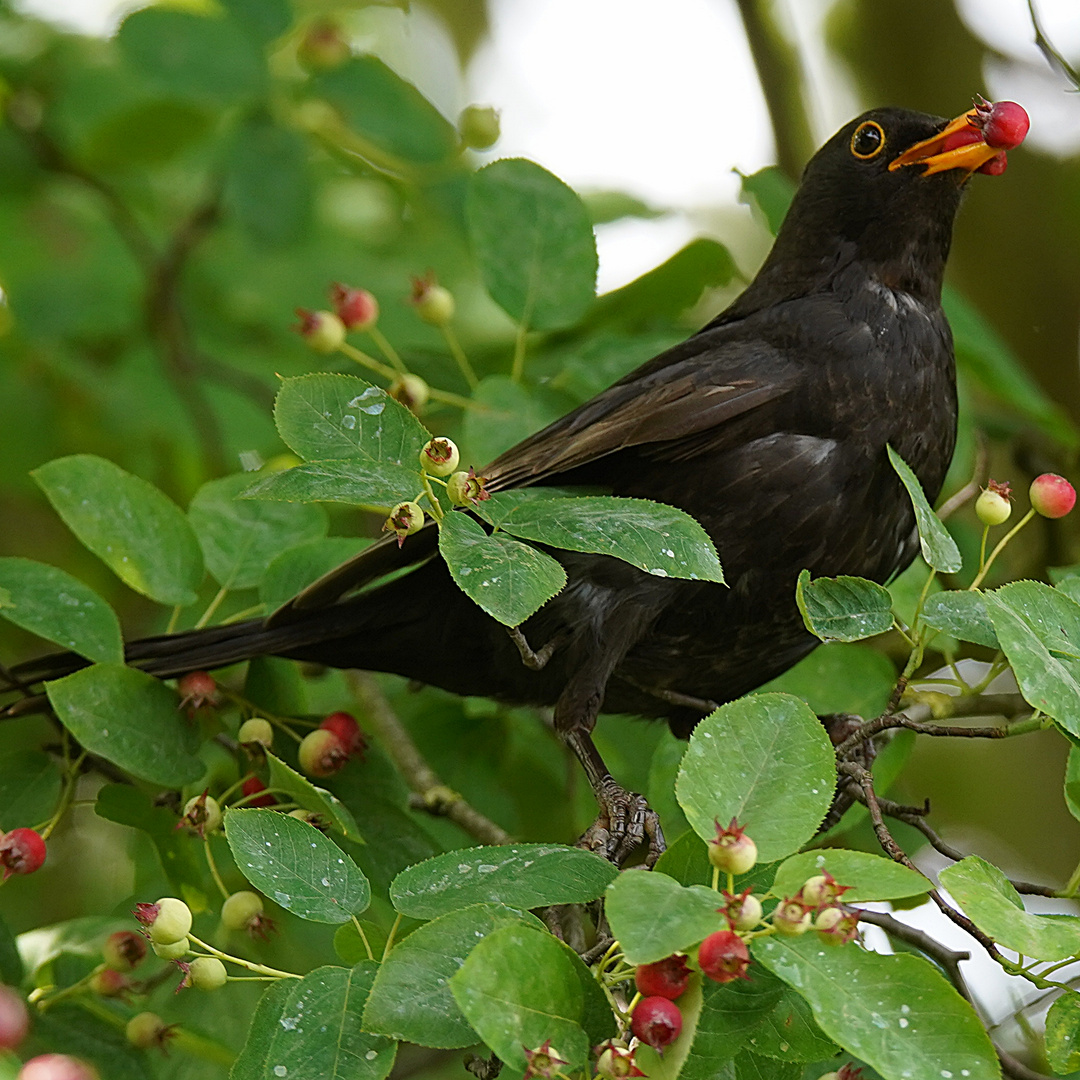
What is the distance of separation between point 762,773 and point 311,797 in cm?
77

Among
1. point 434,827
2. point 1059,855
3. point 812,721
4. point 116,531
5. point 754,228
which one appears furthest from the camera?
point 754,228

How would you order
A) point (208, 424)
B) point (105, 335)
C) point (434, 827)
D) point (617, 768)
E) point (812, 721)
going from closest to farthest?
point (812, 721) < point (434, 827) < point (617, 768) < point (208, 424) < point (105, 335)

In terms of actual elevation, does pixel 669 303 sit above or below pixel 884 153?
below

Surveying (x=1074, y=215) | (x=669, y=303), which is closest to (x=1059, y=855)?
(x=1074, y=215)

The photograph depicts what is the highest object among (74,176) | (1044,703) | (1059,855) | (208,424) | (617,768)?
(74,176)

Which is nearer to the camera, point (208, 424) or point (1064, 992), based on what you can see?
point (1064, 992)

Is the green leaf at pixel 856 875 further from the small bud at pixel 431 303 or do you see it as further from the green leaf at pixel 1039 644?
the small bud at pixel 431 303

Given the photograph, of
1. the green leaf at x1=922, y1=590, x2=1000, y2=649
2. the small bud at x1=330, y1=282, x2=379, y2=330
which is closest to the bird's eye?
the small bud at x1=330, y1=282, x2=379, y2=330

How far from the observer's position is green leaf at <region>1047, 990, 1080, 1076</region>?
159cm

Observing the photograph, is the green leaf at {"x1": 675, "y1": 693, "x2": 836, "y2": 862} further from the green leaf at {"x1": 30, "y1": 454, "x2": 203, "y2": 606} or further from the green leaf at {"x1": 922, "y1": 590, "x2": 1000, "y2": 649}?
the green leaf at {"x1": 30, "y1": 454, "x2": 203, "y2": 606}

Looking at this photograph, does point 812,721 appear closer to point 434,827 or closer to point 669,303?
point 434,827

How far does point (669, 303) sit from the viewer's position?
11.0 feet

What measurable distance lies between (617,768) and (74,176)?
8.20 feet

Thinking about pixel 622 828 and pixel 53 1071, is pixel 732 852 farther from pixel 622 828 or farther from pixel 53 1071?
pixel 622 828
